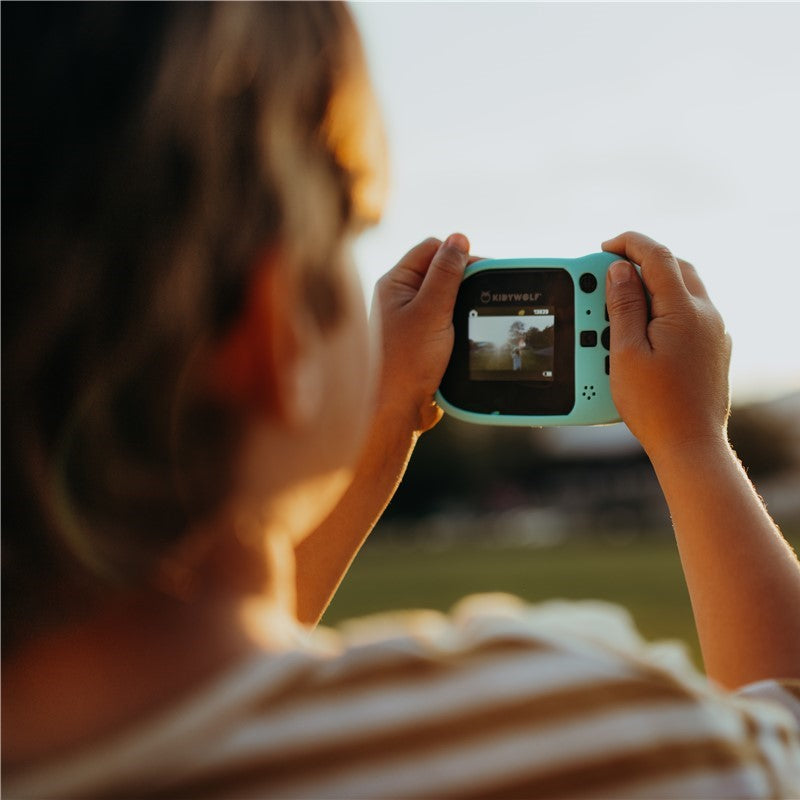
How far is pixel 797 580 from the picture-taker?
0.97 metres

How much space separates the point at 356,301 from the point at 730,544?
466 mm

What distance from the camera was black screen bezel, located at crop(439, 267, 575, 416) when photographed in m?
1.71

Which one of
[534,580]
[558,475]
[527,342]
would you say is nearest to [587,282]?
[527,342]

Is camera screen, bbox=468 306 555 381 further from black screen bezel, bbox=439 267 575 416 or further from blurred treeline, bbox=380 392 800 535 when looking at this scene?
blurred treeline, bbox=380 392 800 535

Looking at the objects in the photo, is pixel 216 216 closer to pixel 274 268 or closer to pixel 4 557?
pixel 274 268

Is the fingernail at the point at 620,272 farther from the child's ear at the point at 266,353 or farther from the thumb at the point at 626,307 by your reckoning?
the child's ear at the point at 266,353

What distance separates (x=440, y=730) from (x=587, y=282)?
114cm

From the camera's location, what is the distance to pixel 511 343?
5.83 feet

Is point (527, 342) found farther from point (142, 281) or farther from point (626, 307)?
point (142, 281)

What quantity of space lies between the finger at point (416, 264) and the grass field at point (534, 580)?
923 centimetres

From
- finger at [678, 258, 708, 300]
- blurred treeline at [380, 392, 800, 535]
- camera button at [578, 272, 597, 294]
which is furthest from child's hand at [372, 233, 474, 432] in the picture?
blurred treeline at [380, 392, 800, 535]

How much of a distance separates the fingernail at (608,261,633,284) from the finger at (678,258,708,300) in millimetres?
72

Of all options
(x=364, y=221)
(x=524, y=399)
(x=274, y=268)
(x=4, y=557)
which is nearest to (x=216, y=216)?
(x=274, y=268)

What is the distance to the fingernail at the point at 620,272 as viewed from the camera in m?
1.48
